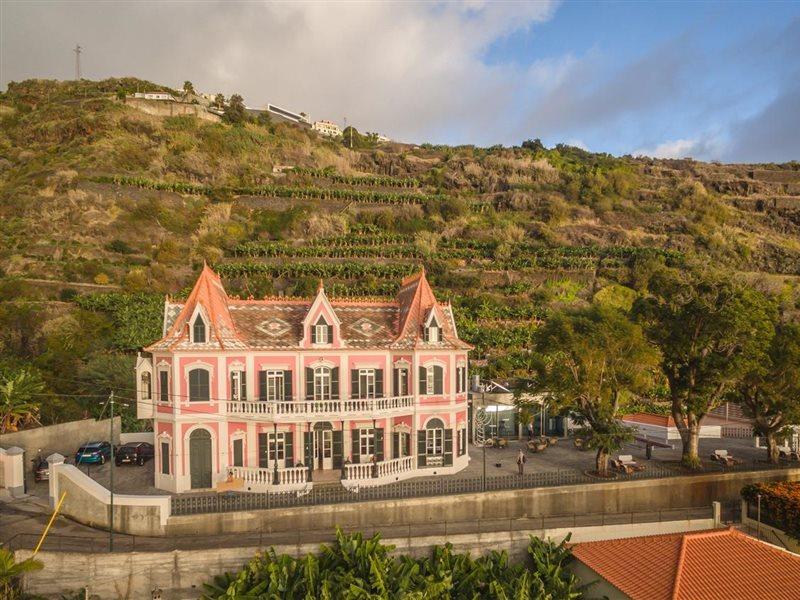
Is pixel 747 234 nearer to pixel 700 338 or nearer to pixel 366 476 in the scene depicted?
pixel 700 338

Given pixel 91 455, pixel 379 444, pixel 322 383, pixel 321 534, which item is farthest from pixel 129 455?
pixel 321 534

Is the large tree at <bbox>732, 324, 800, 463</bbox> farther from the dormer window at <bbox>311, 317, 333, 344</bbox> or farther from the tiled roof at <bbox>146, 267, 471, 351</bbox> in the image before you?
the dormer window at <bbox>311, 317, 333, 344</bbox>

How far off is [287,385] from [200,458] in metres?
5.40

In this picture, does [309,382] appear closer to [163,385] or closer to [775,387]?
[163,385]

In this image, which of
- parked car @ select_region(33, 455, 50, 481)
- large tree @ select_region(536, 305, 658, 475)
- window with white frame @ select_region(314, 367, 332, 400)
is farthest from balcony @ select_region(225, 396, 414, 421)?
parked car @ select_region(33, 455, 50, 481)

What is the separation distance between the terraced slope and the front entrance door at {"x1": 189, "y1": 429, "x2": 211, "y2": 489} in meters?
22.8

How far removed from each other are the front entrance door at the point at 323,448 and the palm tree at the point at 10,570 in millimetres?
12778

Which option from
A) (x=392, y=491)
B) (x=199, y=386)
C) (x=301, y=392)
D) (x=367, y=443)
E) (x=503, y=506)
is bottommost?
(x=503, y=506)

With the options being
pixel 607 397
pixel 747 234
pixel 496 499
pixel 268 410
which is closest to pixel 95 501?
pixel 268 410

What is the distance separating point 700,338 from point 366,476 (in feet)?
62.5

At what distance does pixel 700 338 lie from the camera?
30.9m

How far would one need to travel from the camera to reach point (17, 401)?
3272 centimetres

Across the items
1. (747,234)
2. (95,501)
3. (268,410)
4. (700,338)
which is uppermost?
(747,234)

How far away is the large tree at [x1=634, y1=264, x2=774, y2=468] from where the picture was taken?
3009cm
